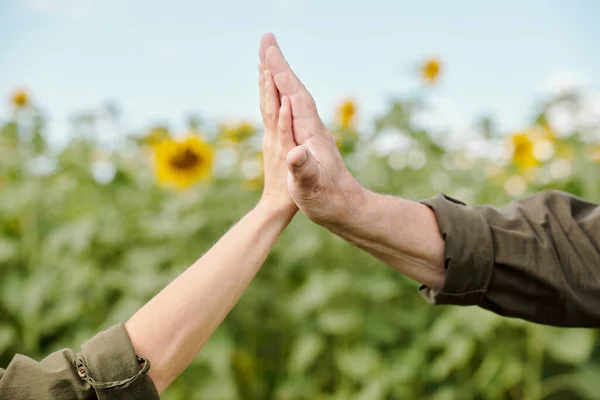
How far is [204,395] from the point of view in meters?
2.17

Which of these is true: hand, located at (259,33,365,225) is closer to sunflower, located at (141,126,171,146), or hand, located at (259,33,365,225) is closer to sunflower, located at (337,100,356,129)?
sunflower, located at (141,126,171,146)

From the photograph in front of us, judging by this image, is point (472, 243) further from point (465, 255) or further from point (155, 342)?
point (155, 342)

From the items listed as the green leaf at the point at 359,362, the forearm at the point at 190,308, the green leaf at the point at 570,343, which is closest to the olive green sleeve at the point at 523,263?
the forearm at the point at 190,308

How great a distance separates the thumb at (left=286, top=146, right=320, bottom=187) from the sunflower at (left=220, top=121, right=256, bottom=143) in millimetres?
1746

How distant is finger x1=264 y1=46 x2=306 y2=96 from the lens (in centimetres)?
115

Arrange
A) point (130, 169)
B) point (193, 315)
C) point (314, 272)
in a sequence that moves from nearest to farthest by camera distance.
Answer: point (193, 315) < point (314, 272) < point (130, 169)

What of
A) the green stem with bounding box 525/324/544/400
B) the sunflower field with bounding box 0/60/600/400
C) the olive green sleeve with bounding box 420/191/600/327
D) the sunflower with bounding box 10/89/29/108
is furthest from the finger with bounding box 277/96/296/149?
the sunflower with bounding box 10/89/29/108

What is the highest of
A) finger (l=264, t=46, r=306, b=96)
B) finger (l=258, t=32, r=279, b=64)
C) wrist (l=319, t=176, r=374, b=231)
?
finger (l=258, t=32, r=279, b=64)

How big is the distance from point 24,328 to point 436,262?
1822 mm

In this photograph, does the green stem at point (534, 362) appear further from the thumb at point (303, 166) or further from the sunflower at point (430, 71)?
the thumb at point (303, 166)

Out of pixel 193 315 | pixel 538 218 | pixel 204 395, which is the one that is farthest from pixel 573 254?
pixel 204 395

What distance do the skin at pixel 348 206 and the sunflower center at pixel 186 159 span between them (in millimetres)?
1292

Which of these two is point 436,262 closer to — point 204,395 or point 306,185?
point 306,185

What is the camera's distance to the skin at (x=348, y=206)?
1.10m
